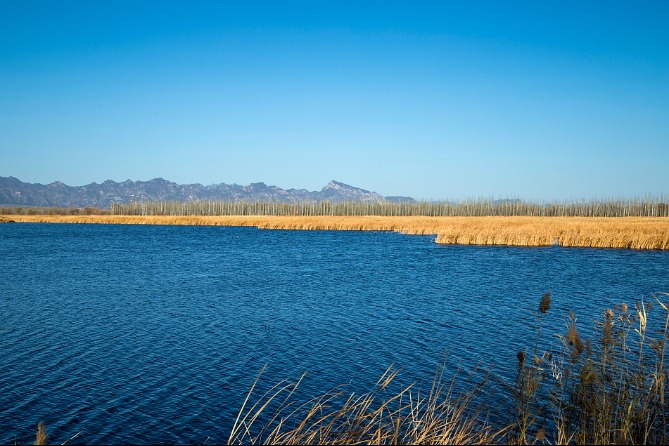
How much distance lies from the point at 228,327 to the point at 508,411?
1065 centimetres

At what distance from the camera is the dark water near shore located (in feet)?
35.3

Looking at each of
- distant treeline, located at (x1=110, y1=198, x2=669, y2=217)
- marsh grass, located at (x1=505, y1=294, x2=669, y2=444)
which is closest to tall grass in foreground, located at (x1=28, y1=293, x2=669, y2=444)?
marsh grass, located at (x1=505, y1=294, x2=669, y2=444)

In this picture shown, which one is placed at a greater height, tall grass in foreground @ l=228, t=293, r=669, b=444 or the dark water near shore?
tall grass in foreground @ l=228, t=293, r=669, b=444

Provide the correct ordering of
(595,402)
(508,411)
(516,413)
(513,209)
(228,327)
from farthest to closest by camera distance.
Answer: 1. (513,209)
2. (228,327)
3. (508,411)
4. (516,413)
5. (595,402)

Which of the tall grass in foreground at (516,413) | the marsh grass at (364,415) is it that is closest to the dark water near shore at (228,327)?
the marsh grass at (364,415)

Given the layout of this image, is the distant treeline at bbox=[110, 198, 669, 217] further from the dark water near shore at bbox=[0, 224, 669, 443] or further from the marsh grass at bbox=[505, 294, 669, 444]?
the marsh grass at bbox=[505, 294, 669, 444]

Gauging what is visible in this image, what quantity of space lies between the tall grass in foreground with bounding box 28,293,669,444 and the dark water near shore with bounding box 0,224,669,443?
0.87m

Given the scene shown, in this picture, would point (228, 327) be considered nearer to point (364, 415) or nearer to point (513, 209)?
point (364, 415)

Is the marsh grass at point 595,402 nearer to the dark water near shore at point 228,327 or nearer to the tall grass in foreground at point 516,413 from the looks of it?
the tall grass in foreground at point 516,413

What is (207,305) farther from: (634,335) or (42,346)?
(634,335)

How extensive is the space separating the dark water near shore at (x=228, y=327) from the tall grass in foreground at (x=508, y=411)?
0.87 m

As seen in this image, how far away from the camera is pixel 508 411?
10.2 meters

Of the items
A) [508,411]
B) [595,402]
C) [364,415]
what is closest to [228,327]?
[364,415]

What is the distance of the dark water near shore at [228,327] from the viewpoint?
1077 centimetres
